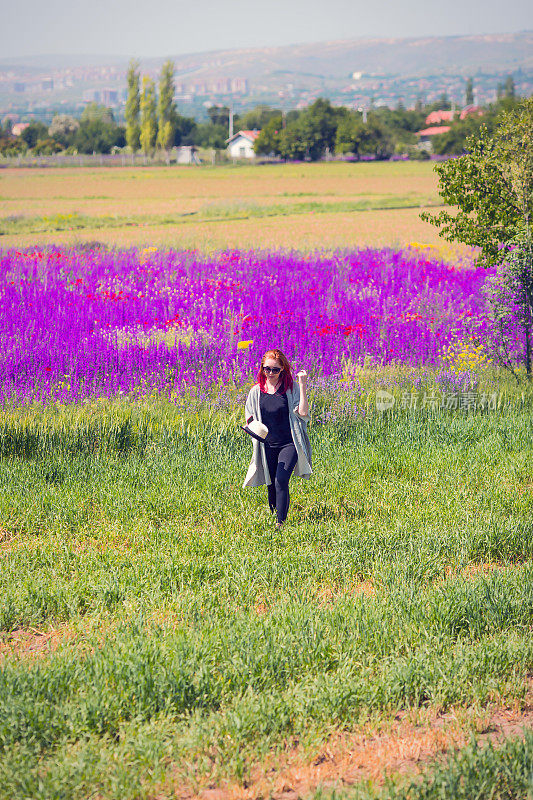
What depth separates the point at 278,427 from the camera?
577cm

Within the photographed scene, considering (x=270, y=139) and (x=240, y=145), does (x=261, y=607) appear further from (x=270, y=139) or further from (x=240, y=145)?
(x=240, y=145)

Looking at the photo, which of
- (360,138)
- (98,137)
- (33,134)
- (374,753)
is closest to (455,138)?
(360,138)

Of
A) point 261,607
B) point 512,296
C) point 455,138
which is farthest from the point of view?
point 455,138

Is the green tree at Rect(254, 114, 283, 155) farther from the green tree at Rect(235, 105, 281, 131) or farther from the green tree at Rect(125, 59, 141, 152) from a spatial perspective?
the green tree at Rect(235, 105, 281, 131)

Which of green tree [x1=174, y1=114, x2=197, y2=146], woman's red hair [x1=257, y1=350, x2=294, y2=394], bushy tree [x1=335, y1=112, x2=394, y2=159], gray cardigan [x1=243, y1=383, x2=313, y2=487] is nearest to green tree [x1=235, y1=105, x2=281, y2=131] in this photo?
green tree [x1=174, y1=114, x2=197, y2=146]

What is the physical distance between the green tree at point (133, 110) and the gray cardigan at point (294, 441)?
108 metres

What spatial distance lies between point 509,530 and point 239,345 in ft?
16.2

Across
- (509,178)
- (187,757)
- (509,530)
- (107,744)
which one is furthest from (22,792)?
(509,178)

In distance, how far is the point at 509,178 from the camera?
32.5 feet

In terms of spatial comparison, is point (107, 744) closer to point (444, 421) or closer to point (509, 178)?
point (444, 421)

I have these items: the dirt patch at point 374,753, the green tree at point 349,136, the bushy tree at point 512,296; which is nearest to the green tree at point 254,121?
the green tree at point 349,136

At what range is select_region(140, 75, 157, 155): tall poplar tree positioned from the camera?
347 ft

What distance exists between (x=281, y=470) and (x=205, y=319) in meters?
5.74

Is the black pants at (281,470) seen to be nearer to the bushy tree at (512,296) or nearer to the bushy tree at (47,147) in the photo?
the bushy tree at (512,296)
